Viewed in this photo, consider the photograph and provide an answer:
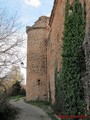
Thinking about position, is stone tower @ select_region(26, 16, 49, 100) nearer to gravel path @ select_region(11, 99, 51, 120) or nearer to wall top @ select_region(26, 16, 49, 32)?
wall top @ select_region(26, 16, 49, 32)

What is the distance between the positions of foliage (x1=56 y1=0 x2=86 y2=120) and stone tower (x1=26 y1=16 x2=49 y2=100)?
2062 cm

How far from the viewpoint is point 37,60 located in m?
37.9

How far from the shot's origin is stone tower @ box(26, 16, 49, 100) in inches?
1470

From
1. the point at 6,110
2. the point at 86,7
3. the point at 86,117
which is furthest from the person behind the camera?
the point at 6,110

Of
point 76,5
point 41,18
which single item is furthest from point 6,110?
point 41,18

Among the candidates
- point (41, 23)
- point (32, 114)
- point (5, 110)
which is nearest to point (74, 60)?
point (5, 110)

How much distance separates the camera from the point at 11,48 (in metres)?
21.3

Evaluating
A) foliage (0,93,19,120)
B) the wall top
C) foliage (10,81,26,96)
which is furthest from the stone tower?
foliage (0,93,19,120)

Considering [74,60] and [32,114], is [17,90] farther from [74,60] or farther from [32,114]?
[74,60]

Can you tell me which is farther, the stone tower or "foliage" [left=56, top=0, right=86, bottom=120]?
the stone tower

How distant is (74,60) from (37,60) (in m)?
22.6

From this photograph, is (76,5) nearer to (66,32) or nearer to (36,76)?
(66,32)

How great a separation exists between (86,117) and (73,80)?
237cm

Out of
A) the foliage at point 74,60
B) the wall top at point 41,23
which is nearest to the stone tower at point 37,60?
the wall top at point 41,23
